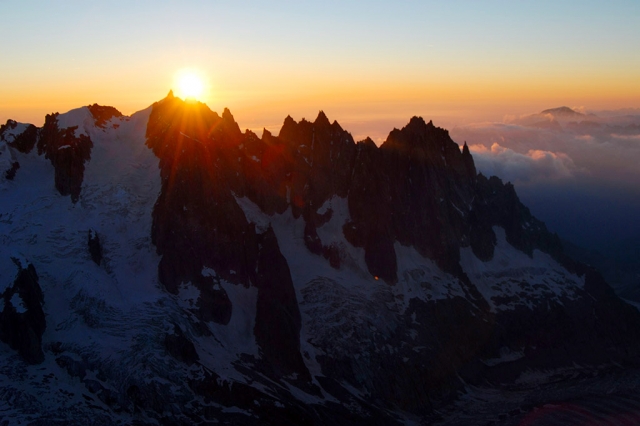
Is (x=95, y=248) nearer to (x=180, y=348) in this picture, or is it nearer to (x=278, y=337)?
(x=180, y=348)

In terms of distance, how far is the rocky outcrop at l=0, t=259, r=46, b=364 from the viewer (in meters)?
158

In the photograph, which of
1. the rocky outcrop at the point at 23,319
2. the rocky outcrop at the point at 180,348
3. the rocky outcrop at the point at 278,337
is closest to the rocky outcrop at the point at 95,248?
the rocky outcrop at the point at 23,319

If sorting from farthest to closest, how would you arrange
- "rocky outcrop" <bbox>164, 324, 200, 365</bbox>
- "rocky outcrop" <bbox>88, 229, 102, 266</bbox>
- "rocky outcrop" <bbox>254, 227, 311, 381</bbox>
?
"rocky outcrop" <bbox>254, 227, 311, 381</bbox> → "rocky outcrop" <bbox>88, 229, 102, 266</bbox> → "rocky outcrop" <bbox>164, 324, 200, 365</bbox>

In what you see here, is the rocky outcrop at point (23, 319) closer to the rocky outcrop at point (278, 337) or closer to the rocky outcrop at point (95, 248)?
the rocky outcrop at point (95, 248)

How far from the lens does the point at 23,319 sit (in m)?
160

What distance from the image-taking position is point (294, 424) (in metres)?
168

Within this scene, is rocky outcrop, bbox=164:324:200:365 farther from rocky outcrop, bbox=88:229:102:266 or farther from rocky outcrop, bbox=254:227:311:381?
rocky outcrop, bbox=88:229:102:266

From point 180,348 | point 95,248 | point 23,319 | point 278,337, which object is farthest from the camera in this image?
point 278,337

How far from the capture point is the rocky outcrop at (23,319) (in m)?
158

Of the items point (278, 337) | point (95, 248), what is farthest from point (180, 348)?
point (95, 248)

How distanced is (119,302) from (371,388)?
63439mm

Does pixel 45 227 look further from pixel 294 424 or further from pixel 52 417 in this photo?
pixel 294 424

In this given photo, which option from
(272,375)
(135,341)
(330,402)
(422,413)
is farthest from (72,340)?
(422,413)

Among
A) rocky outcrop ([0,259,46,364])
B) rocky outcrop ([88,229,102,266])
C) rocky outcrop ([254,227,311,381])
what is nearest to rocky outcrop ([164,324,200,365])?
rocky outcrop ([254,227,311,381])
